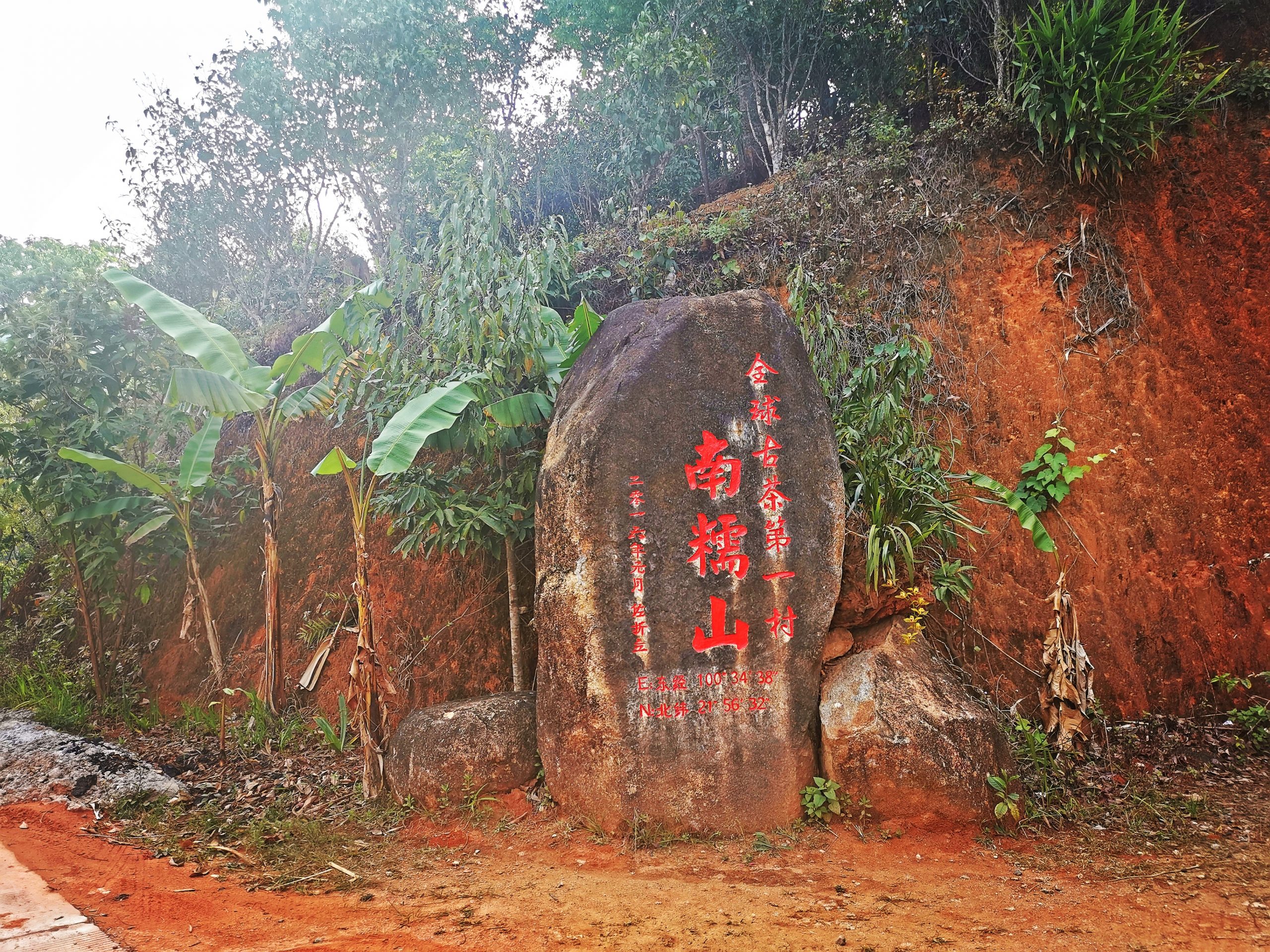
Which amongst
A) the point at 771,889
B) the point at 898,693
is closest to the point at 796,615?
the point at 898,693

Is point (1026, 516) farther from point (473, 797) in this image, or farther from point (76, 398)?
point (76, 398)

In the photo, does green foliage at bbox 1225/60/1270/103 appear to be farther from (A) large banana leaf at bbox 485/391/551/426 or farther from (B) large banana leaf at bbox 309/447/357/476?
(B) large banana leaf at bbox 309/447/357/476

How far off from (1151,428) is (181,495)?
8.09 m

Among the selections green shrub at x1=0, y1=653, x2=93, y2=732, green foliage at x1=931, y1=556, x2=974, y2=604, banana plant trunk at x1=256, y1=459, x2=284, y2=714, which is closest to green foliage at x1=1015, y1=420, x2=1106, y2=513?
green foliage at x1=931, y1=556, x2=974, y2=604

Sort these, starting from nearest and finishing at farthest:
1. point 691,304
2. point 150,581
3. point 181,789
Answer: point 691,304
point 181,789
point 150,581

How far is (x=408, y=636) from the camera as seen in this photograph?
6.82 metres

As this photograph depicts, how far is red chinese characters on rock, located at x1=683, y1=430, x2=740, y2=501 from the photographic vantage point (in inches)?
180

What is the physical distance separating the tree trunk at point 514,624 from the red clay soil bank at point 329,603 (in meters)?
0.38

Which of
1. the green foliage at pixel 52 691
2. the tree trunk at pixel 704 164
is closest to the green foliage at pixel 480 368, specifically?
the green foliage at pixel 52 691

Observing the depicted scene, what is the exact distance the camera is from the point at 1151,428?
6148 mm

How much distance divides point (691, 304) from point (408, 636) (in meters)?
3.93

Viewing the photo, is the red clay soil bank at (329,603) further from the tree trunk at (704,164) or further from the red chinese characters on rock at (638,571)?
the tree trunk at (704,164)

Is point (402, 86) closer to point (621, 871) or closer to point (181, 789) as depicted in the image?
point (181, 789)

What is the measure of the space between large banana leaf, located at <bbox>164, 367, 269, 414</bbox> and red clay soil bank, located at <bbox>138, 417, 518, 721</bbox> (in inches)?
80.1
